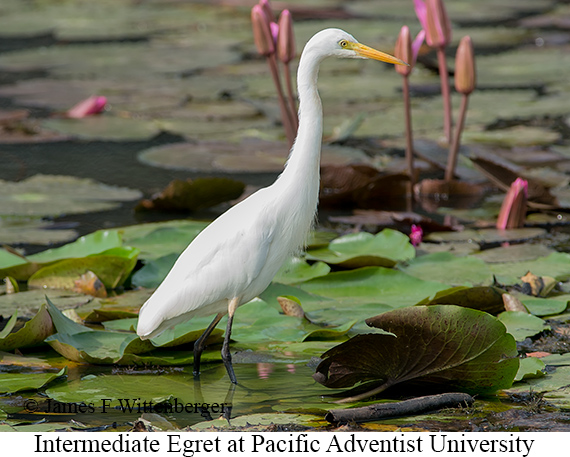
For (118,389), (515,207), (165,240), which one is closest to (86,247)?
(165,240)

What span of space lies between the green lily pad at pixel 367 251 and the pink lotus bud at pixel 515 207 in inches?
24.5

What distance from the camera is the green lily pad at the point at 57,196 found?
4.04m

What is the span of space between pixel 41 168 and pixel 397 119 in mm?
2319

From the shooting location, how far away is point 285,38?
3977mm

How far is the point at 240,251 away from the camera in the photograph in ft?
8.13

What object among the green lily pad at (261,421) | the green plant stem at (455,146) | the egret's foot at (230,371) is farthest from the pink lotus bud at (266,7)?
the green lily pad at (261,421)

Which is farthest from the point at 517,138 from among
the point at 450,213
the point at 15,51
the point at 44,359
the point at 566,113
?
the point at 15,51

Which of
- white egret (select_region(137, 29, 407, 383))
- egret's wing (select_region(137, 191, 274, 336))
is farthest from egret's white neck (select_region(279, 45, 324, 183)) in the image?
egret's wing (select_region(137, 191, 274, 336))

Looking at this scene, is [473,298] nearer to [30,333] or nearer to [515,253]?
[515,253]

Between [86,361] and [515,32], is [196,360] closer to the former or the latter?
[86,361]

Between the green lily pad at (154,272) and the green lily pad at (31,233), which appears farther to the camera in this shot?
the green lily pad at (31,233)

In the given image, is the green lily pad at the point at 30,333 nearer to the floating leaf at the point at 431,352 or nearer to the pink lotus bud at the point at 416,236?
the floating leaf at the point at 431,352

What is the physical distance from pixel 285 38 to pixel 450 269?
143 cm

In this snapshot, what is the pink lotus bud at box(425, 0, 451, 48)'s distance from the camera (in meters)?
3.92
